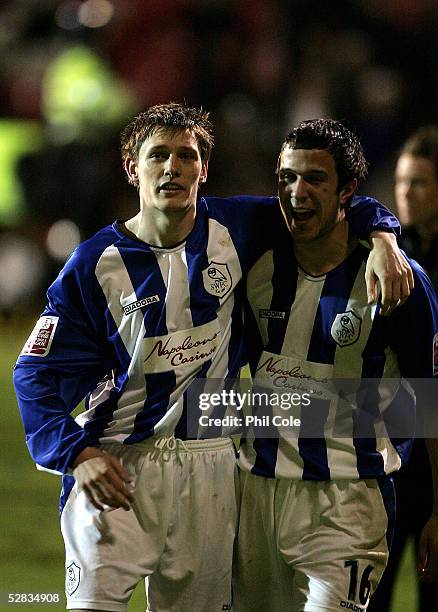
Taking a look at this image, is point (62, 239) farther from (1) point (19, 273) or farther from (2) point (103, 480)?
(2) point (103, 480)

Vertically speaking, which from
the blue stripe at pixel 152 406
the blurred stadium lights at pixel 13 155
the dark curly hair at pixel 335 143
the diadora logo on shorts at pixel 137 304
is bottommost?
the blue stripe at pixel 152 406

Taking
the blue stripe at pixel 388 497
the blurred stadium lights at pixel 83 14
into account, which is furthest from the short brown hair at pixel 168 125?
the blurred stadium lights at pixel 83 14

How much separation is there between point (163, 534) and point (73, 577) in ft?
0.81

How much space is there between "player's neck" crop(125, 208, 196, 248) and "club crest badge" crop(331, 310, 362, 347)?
46cm

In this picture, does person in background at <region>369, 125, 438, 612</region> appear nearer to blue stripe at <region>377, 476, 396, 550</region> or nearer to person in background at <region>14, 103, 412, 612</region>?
blue stripe at <region>377, 476, 396, 550</region>

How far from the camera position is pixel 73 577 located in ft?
8.77

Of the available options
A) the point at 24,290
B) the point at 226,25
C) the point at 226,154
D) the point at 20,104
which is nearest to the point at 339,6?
the point at 226,25

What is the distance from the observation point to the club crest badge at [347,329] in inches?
108

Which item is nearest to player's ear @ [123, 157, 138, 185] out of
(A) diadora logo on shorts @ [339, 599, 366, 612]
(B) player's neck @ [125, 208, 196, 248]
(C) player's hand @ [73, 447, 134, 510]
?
(B) player's neck @ [125, 208, 196, 248]

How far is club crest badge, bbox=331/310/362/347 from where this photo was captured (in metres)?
2.74

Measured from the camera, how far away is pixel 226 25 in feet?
31.0

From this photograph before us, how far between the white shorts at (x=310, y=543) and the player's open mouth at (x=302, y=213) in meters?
0.67

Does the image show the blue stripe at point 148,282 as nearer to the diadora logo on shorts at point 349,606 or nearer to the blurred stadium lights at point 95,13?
the diadora logo on shorts at point 349,606

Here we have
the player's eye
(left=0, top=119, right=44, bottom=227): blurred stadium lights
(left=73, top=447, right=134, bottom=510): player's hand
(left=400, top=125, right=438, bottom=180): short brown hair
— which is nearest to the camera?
(left=73, top=447, right=134, bottom=510): player's hand
